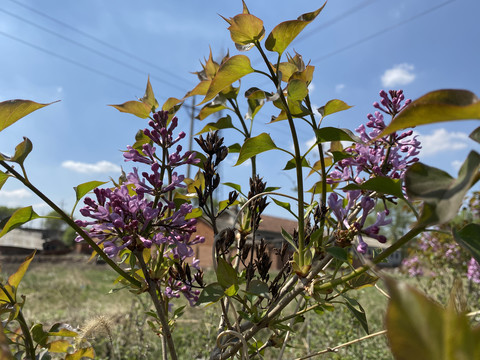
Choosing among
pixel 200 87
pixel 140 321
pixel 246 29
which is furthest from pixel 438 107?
pixel 140 321

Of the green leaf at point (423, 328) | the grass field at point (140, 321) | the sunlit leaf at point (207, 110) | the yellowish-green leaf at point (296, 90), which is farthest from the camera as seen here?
the grass field at point (140, 321)

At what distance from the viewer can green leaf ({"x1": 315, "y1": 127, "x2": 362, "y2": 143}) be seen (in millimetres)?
638

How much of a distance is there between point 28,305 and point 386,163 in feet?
26.3

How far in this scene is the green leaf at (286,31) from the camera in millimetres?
603

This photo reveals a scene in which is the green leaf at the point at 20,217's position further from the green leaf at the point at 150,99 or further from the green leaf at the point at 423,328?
the green leaf at the point at 423,328

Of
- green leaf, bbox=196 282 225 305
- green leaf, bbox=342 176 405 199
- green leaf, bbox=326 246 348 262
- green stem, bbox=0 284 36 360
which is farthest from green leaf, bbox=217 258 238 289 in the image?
green stem, bbox=0 284 36 360

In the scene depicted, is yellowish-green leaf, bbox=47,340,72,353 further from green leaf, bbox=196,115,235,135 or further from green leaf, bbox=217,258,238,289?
green leaf, bbox=196,115,235,135

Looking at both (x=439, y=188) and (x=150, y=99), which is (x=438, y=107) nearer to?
(x=439, y=188)

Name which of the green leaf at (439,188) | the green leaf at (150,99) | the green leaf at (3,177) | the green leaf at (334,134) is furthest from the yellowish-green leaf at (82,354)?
the green leaf at (439,188)

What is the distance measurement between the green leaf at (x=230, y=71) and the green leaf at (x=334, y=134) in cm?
15

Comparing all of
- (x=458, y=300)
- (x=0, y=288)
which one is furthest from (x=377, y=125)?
(x=0, y=288)

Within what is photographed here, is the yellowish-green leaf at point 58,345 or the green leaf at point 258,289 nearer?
the green leaf at point 258,289

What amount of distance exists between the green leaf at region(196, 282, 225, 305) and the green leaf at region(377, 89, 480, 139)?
0.44 m

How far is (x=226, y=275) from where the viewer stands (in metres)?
0.66
